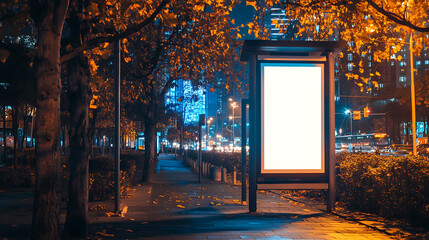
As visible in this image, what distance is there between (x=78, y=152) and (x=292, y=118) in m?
5.87

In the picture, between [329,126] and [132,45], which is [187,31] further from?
[329,126]

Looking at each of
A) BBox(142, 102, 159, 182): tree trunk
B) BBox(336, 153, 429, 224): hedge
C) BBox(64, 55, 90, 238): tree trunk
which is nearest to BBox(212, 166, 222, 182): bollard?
BBox(142, 102, 159, 182): tree trunk

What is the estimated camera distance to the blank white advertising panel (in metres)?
12.3

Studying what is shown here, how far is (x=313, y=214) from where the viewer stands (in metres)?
12.2

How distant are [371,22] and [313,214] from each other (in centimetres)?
521

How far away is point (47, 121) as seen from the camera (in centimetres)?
621

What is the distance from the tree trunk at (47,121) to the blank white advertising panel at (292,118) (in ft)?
22.3

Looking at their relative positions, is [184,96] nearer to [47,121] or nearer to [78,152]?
[78,152]

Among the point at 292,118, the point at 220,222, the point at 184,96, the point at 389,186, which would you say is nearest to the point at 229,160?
the point at 184,96

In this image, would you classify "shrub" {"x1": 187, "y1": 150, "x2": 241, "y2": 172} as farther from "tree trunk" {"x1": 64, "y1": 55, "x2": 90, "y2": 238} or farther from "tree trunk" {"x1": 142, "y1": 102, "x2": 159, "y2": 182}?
"tree trunk" {"x1": 64, "y1": 55, "x2": 90, "y2": 238}

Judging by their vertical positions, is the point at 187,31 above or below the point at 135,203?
above

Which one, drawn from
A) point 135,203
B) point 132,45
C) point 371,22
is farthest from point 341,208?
point 132,45

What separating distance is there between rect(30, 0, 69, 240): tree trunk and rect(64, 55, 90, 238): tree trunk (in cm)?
242

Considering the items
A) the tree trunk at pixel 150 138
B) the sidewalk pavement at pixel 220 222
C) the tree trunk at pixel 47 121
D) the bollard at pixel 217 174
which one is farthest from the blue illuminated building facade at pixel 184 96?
the tree trunk at pixel 47 121
